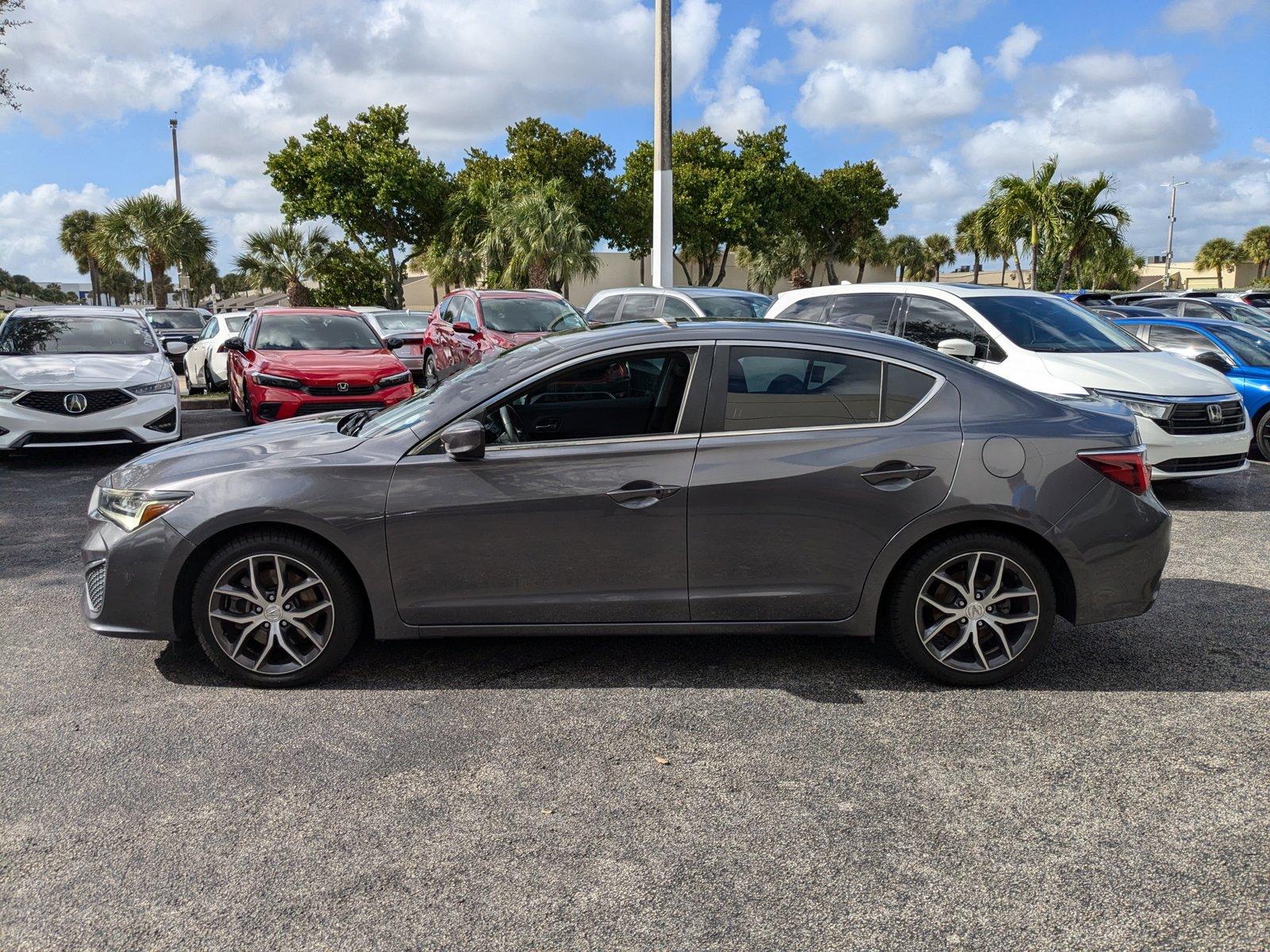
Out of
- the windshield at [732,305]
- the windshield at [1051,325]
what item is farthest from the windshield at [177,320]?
the windshield at [1051,325]

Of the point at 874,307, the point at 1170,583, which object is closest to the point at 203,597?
the point at 1170,583

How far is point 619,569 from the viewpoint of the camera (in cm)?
427

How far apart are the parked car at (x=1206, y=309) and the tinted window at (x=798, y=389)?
14.5 m

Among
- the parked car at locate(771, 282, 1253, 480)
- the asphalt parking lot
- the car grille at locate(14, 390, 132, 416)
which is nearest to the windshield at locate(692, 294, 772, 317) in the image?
the parked car at locate(771, 282, 1253, 480)

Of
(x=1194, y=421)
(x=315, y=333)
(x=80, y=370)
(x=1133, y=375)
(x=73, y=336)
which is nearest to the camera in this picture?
(x=1194, y=421)

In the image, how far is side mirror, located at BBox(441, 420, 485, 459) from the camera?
13.7 ft

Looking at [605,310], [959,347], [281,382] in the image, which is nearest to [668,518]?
[959,347]

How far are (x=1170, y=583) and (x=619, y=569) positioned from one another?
374 cm

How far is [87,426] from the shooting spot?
9.63 metres

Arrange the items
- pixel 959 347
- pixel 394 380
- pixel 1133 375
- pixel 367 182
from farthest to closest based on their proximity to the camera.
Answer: pixel 367 182 < pixel 394 380 < pixel 1133 375 < pixel 959 347

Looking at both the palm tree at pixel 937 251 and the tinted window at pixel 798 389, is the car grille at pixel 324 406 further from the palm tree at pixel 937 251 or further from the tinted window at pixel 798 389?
the palm tree at pixel 937 251

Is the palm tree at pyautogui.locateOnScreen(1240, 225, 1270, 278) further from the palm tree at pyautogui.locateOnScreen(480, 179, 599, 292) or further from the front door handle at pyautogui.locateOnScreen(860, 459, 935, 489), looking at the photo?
the front door handle at pyautogui.locateOnScreen(860, 459, 935, 489)

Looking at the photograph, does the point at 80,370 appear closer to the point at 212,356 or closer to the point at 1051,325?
the point at 212,356

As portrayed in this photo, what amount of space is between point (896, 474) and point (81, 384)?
8.46m
